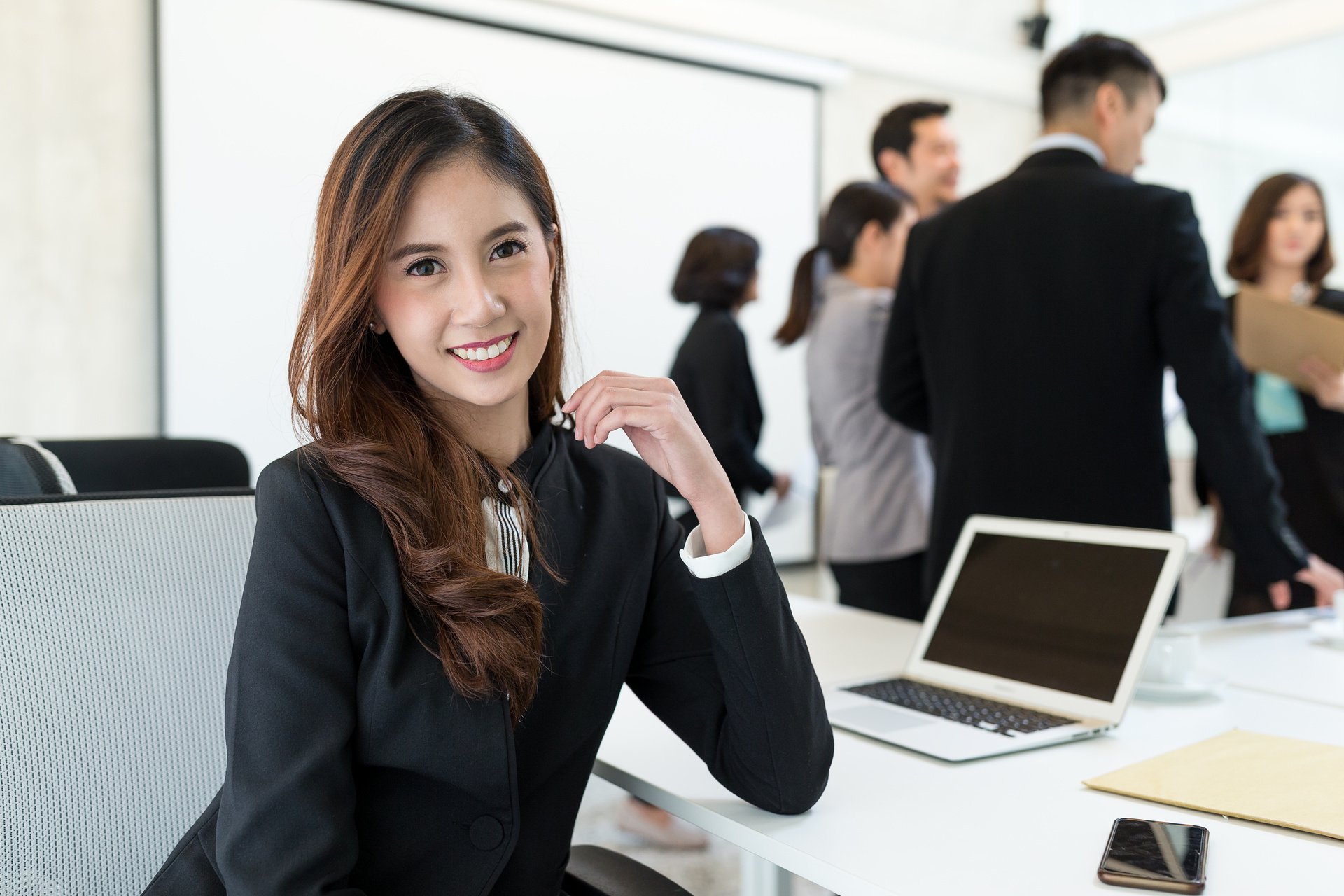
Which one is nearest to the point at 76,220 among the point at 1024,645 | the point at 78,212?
the point at 78,212

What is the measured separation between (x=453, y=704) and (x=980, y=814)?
0.50 meters

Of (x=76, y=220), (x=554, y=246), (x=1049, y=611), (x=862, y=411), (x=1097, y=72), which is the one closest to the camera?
(x=554, y=246)

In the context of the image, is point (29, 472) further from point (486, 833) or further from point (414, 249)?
point (486, 833)

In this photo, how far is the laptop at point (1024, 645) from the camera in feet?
4.23

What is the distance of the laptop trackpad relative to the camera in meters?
1.30

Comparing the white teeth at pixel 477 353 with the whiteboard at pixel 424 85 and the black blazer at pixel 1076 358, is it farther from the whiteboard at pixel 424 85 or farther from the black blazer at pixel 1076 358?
the whiteboard at pixel 424 85

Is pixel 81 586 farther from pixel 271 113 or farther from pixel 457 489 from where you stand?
pixel 271 113

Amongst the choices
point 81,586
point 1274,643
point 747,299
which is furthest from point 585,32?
point 81,586

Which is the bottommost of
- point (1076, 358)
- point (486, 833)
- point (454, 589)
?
point (486, 833)

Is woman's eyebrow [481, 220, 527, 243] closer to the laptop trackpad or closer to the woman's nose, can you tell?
the woman's nose

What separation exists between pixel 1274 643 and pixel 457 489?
1424 mm

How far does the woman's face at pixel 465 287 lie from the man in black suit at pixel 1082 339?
4.22 ft

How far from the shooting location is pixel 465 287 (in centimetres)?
105

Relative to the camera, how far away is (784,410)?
5.29 metres
